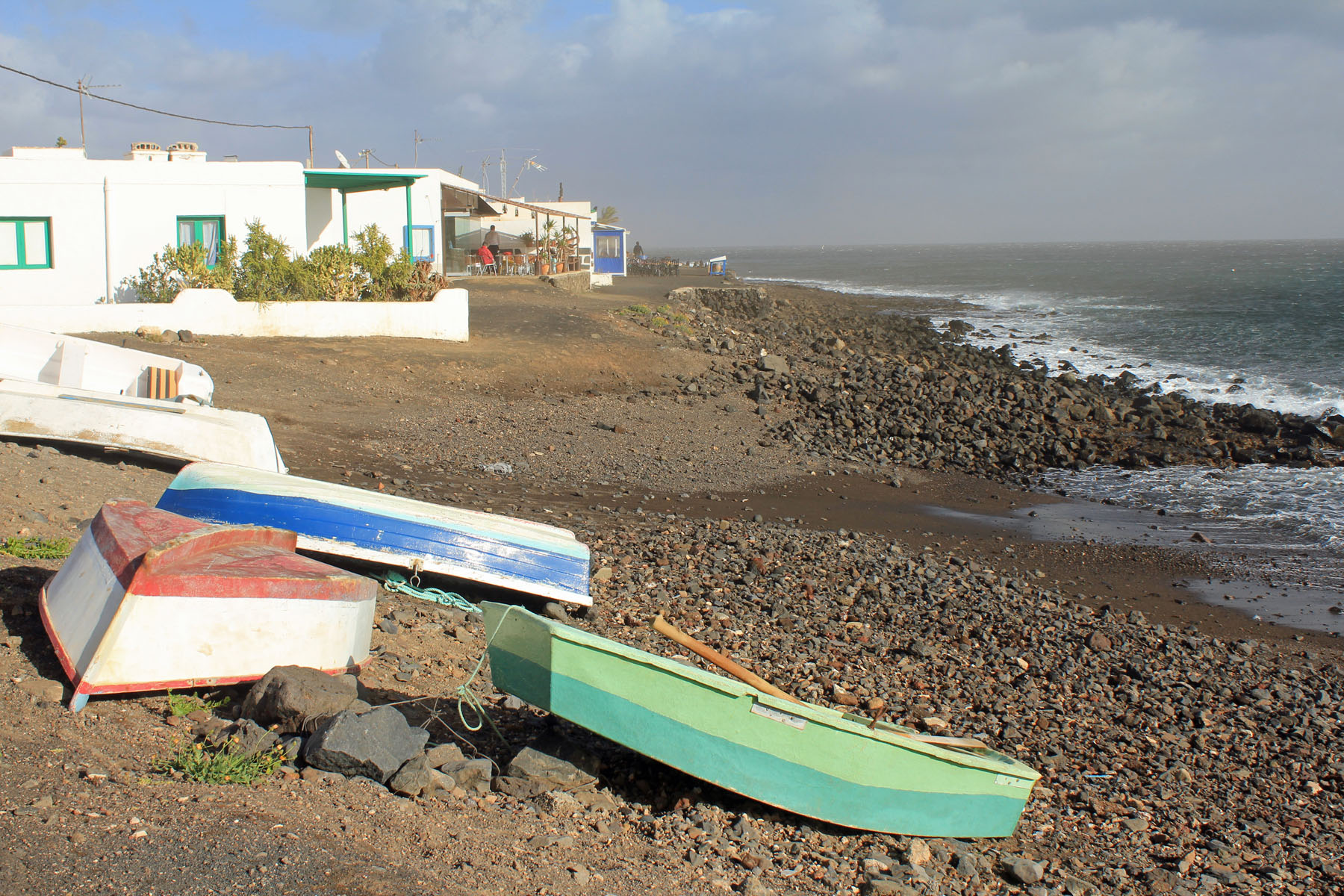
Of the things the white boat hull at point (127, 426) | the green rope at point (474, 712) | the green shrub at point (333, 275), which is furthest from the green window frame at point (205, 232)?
the green rope at point (474, 712)

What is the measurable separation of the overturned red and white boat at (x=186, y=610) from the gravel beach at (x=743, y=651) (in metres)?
0.20

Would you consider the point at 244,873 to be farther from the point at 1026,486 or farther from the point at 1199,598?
the point at 1026,486

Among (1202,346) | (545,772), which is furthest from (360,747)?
(1202,346)

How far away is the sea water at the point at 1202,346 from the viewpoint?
12898mm

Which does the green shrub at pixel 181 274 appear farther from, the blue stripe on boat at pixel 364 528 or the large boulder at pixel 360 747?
the large boulder at pixel 360 747

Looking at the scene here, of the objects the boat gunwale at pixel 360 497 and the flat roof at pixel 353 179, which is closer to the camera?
the boat gunwale at pixel 360 497

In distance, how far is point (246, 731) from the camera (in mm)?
4348

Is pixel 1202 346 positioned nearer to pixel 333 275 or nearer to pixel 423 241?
pixel 423 241

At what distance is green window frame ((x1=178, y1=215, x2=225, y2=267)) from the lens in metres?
19.0

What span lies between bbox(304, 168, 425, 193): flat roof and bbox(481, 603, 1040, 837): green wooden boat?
18172 millimetres

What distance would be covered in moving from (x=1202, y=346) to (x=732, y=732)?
36330mm

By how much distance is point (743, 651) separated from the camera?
7.06 meters

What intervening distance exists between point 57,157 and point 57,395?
41.0 feet

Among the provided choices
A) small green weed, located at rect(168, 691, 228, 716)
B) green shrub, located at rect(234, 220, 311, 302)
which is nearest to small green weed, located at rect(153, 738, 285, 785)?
small green weed, located at rect(168, 691, 228, 716)
